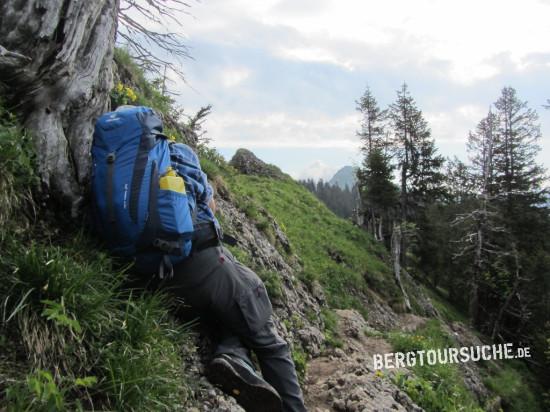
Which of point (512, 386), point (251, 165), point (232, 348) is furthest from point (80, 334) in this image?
point (251, 165)

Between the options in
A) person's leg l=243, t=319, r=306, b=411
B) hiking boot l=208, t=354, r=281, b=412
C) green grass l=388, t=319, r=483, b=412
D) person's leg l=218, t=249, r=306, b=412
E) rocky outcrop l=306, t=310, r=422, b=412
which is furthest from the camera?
green grass l=388, t=319, r=483, b=412

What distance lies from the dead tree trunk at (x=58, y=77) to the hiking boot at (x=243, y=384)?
186 centimetres

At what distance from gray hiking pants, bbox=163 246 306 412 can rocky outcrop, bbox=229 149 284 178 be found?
1087 inches

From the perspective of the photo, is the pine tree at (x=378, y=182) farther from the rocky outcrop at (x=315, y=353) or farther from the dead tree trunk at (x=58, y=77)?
the dead tree trunk at (x=58, y=77)

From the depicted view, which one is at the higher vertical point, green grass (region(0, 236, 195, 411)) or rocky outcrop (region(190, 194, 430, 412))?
green grass (region(0, 236, 195, 411))

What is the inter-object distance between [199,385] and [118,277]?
1138mm

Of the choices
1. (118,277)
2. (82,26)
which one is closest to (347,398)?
(118,277)

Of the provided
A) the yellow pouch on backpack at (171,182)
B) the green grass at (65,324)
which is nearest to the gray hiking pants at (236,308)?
the green grass at (65,324)

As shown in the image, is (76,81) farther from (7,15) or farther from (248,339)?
(248,339)

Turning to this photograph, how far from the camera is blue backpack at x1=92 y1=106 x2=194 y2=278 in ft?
10.6

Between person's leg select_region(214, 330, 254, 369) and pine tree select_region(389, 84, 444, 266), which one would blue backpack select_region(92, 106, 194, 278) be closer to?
person's leg select_region(214, 330, 254, 369)

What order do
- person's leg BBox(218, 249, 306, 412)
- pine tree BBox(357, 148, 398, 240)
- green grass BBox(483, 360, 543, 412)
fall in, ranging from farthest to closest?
pine tree BBox(357, 148, 398, 240), green grass BBox(483, 360, 543, 412), person's leg BBox(218, 249, 306, 412)

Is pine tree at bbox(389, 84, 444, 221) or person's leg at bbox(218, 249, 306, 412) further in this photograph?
pine tree at bbox(389, 84, 444, 221)

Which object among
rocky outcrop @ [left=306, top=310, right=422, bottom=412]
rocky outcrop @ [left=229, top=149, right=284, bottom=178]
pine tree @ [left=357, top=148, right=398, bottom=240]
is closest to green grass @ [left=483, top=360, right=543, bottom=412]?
pine tree @ [left=357, top=148, right=398, bottom=240]
